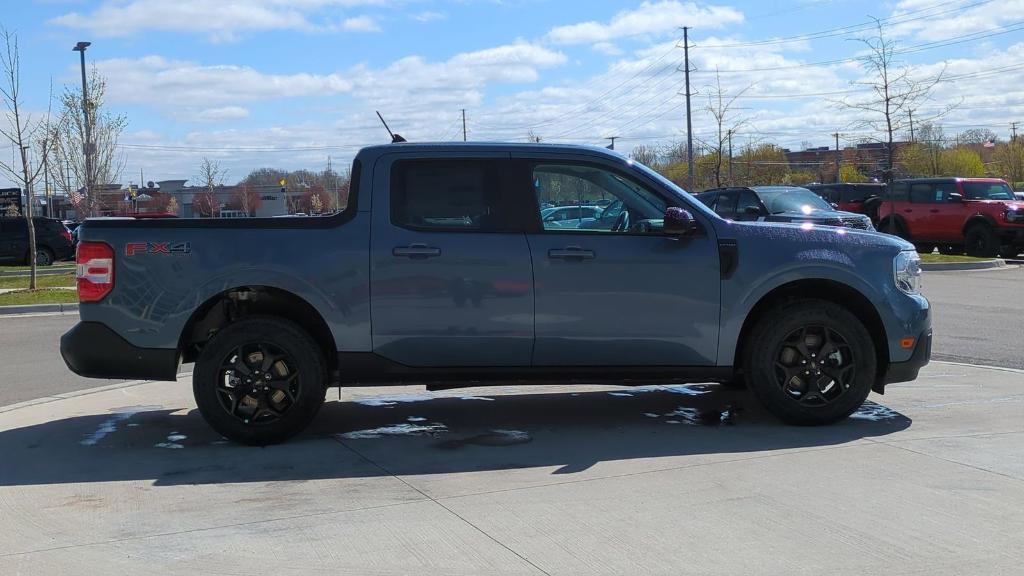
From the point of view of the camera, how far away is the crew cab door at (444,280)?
20.4 ft

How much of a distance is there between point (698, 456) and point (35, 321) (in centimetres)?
1216

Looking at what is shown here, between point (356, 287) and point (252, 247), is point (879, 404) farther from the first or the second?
point (252, 247)

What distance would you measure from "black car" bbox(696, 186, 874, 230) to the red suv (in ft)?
20.0

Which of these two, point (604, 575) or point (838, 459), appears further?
point (838, 459)

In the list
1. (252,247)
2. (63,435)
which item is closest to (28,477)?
(63,435)

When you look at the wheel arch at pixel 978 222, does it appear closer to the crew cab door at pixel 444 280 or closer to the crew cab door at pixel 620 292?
the crew cab door at pixel 620 292

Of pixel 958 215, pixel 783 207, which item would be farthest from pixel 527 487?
pixel 958 215

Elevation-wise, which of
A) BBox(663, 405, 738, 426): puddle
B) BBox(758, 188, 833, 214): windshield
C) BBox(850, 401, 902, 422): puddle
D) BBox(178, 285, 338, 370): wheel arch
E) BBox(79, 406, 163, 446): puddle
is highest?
BBox(758, 188, 833, 214): windshield

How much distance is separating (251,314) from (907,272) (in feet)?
14.5

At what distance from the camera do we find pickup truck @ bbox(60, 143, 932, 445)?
244 inches

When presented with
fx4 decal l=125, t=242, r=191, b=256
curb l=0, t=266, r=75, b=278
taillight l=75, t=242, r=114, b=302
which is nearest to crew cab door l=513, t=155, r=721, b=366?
fx4 decal l=125, t=242, r=191, b=256

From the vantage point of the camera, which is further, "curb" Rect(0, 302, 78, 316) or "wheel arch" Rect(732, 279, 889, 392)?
"curb" Rect(0, 302, 78, 316)

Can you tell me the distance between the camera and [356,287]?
6199mm

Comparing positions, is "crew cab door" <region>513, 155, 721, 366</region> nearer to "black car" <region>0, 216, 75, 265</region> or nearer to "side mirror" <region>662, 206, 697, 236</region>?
"side mirror" <region>662, 206, 697, 236</region>
